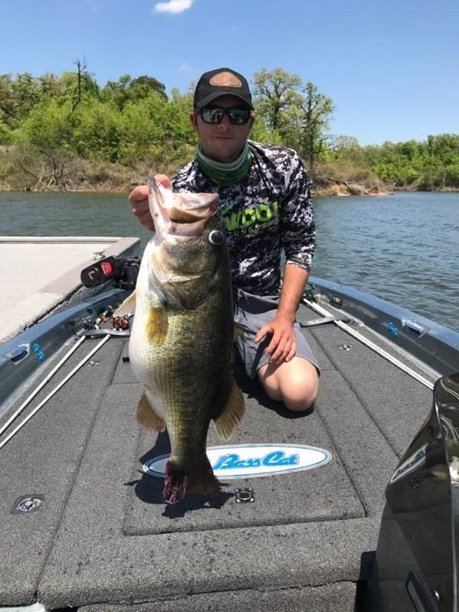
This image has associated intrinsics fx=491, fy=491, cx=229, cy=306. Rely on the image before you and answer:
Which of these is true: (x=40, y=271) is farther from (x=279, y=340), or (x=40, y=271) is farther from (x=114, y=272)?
(x=279, y=340)

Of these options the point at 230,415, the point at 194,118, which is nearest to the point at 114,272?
the point at 194,118

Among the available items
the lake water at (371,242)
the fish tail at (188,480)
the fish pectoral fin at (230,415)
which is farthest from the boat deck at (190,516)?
the lake water at (371,242)

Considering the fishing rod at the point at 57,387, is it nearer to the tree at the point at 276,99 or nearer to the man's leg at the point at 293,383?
the man's leg at the point at 293,383

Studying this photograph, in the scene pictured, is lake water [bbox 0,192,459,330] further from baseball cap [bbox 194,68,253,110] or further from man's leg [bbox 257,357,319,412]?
baseball cap [bbox 194,68,253,110]

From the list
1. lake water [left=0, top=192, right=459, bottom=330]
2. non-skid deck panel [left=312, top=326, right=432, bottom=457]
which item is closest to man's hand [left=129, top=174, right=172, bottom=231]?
non-skid deck panel [left=312, top=326, right=432, bottom=457]

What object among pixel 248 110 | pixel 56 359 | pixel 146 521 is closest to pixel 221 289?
pixel 146 521

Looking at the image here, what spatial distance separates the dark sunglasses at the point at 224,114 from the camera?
281 cm

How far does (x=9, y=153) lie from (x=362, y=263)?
141 feet

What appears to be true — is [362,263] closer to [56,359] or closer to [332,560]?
[56,359]

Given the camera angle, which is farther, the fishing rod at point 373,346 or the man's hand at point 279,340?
the fishing rod at point 373,346

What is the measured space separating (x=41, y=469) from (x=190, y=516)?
876 millimetres

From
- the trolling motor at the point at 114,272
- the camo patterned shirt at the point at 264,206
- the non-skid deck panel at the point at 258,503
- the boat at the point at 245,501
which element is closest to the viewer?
the boat at the point at 245,501

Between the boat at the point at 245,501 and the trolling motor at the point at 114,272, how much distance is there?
4.02 feet

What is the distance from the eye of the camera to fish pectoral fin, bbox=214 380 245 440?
2268mm
